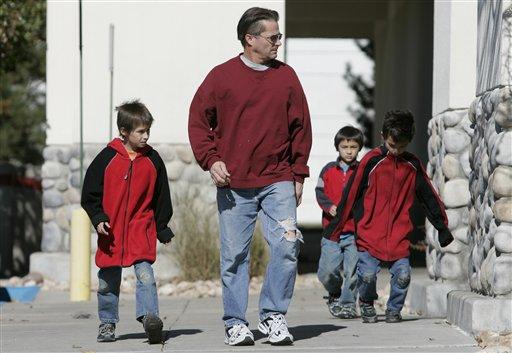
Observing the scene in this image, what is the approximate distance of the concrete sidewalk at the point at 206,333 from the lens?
7.66m

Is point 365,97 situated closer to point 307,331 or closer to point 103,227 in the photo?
point 307,331

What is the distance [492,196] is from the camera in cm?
834

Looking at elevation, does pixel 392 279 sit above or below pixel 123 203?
below

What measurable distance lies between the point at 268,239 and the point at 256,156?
502 mm

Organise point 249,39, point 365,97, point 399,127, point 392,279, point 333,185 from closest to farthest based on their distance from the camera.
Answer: point 249,39 < point 399,127 < point 392,279 < point 333,185 < point 365,97

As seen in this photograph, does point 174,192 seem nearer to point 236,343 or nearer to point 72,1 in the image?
point 72,1

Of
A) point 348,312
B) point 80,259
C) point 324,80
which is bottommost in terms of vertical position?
point 348,312

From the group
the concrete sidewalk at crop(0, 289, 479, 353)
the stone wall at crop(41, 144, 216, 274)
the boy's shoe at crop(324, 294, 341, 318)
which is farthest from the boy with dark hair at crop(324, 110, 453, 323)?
the stone wall at crop(41, 144, 216, 274)

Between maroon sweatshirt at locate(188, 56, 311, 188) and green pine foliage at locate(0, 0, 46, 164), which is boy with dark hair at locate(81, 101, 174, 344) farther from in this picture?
green pine foliage at locate(0, 0, 46, 164)

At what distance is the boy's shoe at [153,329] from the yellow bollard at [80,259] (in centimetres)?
457

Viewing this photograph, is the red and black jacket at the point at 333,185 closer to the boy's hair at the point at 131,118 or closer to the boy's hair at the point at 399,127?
the boy's hair at the point at 399,127

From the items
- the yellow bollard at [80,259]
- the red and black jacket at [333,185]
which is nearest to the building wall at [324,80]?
the yellow bollard at [80,259]

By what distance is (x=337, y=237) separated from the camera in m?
9.28

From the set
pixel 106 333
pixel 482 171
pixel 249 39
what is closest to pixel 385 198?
pixel 482 171
